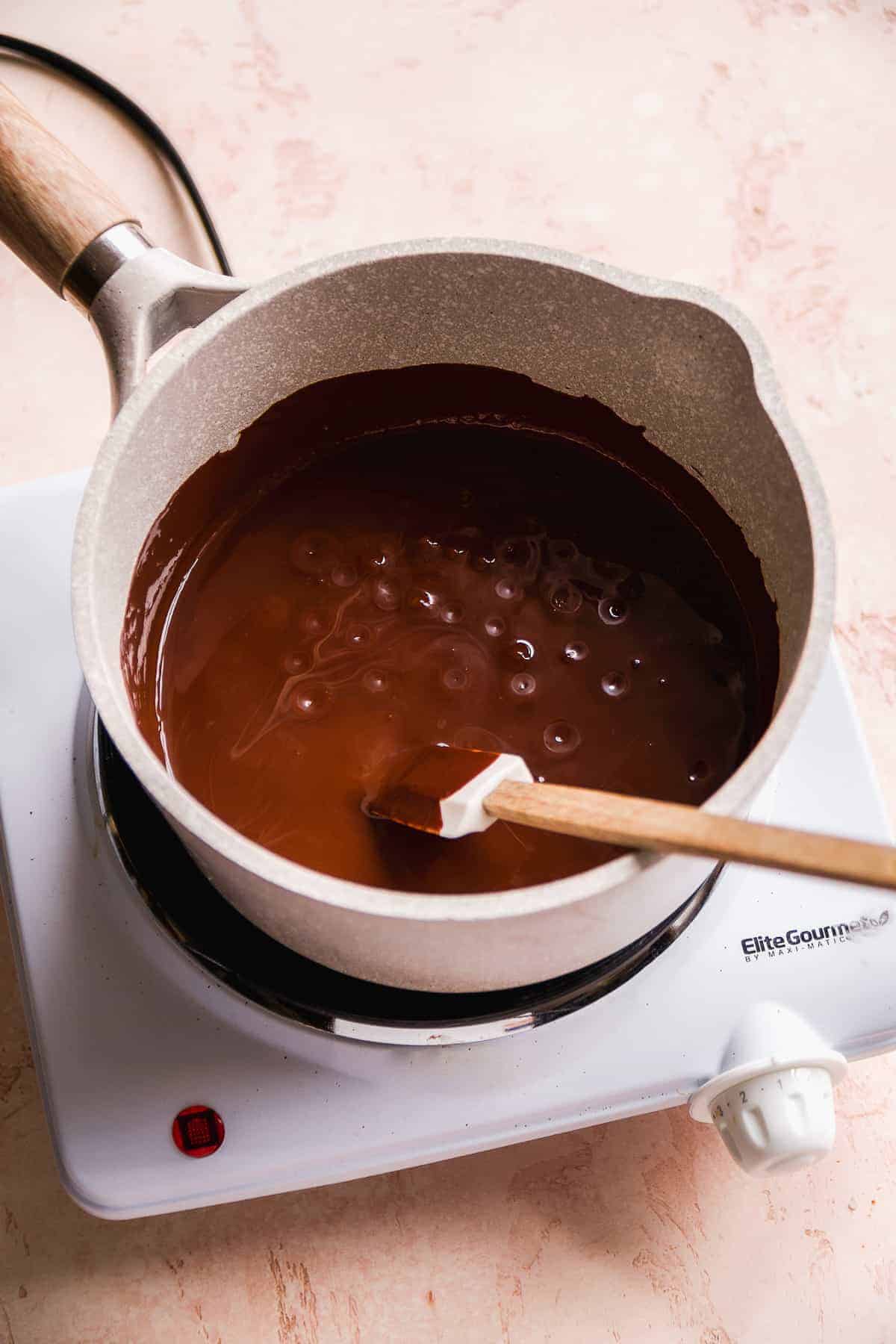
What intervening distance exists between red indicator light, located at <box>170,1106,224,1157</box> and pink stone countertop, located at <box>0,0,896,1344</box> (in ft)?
0.64

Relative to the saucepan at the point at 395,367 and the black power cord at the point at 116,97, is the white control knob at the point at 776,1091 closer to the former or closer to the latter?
the saucepan at the point at 395,367

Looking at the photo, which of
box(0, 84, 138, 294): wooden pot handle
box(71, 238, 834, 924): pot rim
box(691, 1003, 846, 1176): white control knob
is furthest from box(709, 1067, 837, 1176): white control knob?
box(0, 84, 138, 294): wooden pot handle

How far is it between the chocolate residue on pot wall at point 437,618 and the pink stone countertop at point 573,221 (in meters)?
0.29

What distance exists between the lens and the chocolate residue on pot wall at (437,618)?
Result: 2.06 feet

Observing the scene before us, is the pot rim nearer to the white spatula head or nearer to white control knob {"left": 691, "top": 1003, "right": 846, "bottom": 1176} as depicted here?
the white spatula head

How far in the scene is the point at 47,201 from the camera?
1.86 ft

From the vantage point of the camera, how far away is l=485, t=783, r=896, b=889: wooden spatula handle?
365 millimetres

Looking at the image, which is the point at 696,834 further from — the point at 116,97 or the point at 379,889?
the point at 116,97

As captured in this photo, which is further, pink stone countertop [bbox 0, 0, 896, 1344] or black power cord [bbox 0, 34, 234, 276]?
black power cord [bbox 0, 34, 234, 276]

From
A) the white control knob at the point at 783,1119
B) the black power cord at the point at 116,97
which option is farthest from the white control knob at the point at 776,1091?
the black power cord at the point at 116,97

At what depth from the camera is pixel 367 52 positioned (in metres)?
1.01

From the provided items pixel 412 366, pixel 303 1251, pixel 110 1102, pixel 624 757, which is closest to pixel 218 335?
pixel 412 366

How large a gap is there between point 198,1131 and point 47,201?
49 centimetres

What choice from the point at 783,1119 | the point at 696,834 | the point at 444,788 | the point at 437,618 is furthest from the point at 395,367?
the point at 783,1119
